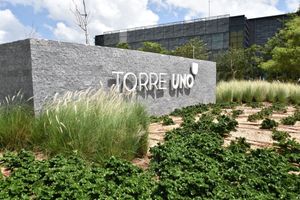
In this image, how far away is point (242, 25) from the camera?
47.5m

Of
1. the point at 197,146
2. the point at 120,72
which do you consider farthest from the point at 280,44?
the point at 197,146

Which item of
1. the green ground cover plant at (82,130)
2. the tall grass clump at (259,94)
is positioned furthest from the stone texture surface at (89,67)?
the tall grass clump at (259,94)

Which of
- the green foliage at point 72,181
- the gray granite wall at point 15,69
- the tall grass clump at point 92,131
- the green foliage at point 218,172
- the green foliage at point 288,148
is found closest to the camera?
the green foliage at point 72,181

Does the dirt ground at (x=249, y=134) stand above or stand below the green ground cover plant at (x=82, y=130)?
below

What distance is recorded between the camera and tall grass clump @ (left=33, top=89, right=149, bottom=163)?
376 centimetres

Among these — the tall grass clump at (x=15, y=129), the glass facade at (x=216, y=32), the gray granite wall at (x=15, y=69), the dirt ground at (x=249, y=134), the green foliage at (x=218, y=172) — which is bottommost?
the dirt ground at (x=249, y=134)

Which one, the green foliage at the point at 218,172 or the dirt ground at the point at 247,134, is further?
the dirt ground at the point at 247,134

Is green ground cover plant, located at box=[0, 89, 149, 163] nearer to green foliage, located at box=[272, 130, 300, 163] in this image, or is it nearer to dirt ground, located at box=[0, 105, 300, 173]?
dirt ground, located at box=[0, 105, 300, 173]

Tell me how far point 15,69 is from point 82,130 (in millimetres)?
2311

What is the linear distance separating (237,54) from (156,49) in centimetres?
1050

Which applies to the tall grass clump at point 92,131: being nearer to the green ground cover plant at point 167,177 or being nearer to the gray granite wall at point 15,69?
the green ground cover plant at point 167,177

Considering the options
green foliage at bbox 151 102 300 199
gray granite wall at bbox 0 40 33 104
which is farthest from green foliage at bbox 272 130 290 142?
gray granite wall at bbox 0 40 33 104

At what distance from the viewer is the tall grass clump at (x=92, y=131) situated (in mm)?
3760

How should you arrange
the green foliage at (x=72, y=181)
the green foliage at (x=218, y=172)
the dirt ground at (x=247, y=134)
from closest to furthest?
the green foliage at (x=72, y=181), the green foliage at (x=218, y=172), the dirt ground at (x=247, y=134)
